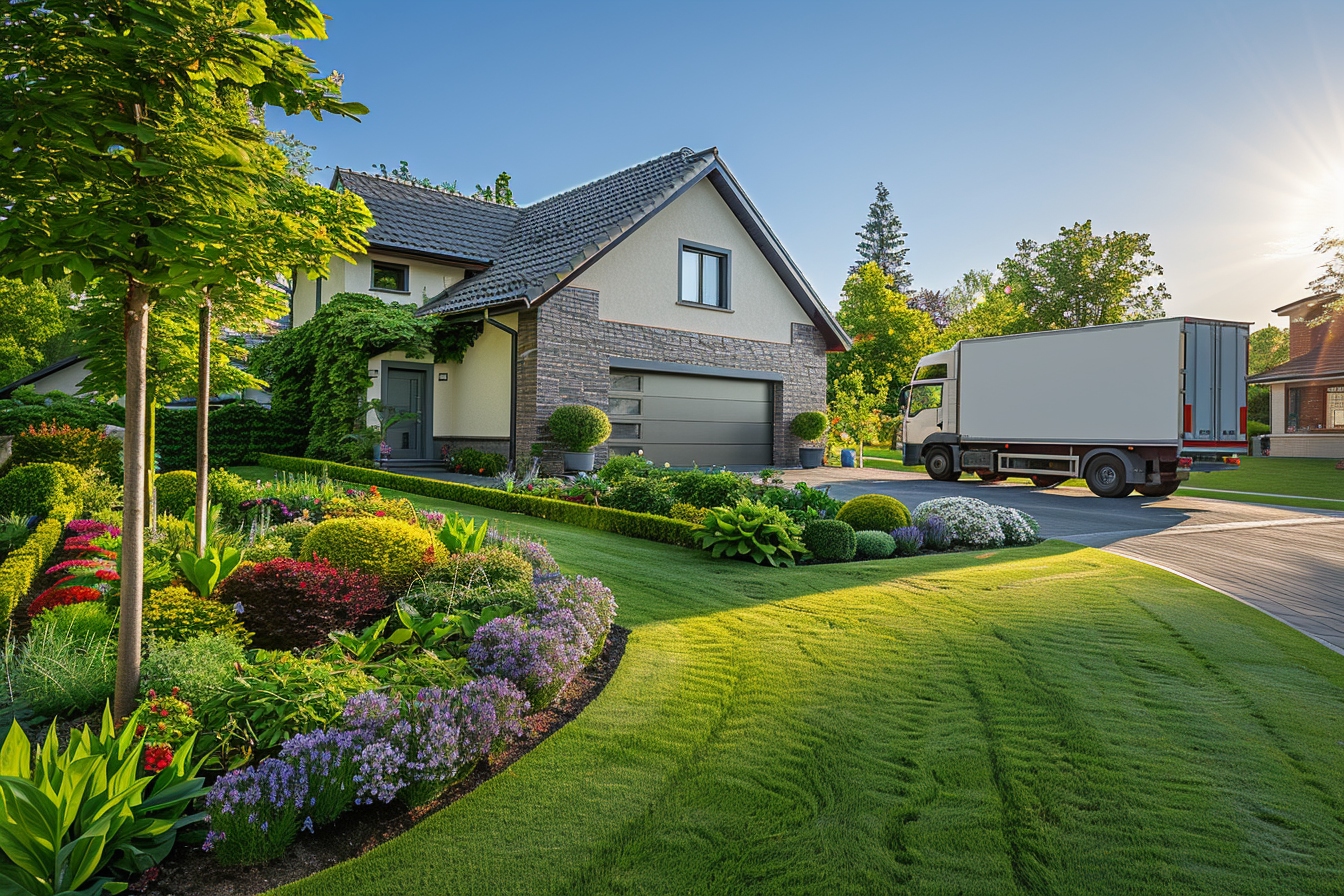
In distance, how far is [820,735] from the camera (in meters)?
3.58

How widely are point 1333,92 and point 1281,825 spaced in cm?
1486

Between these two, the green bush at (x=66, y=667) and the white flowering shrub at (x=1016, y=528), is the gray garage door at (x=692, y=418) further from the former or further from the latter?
the green bush at (x=66, y=667)

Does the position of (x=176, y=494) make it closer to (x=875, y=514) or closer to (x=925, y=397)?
(x=875, y=514)

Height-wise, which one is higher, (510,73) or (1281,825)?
(510,73)

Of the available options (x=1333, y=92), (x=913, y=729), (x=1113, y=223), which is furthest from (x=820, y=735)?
(x=1113, y=223)

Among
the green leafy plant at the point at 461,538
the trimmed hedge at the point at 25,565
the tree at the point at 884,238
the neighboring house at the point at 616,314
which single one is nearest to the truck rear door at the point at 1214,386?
the neighboring house at the point at 616,314

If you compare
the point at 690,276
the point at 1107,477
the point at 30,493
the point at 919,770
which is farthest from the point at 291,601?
the point at 1107,477

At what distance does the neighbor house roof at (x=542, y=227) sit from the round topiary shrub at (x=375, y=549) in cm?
1055

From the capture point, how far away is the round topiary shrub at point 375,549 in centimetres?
536

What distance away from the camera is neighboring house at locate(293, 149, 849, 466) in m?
16.7

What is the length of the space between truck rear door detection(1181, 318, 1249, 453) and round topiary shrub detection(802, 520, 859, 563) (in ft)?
33.6

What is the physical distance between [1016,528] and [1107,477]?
783cm

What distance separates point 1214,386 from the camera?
1458 cm

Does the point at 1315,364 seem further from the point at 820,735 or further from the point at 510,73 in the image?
the point at 820,735
